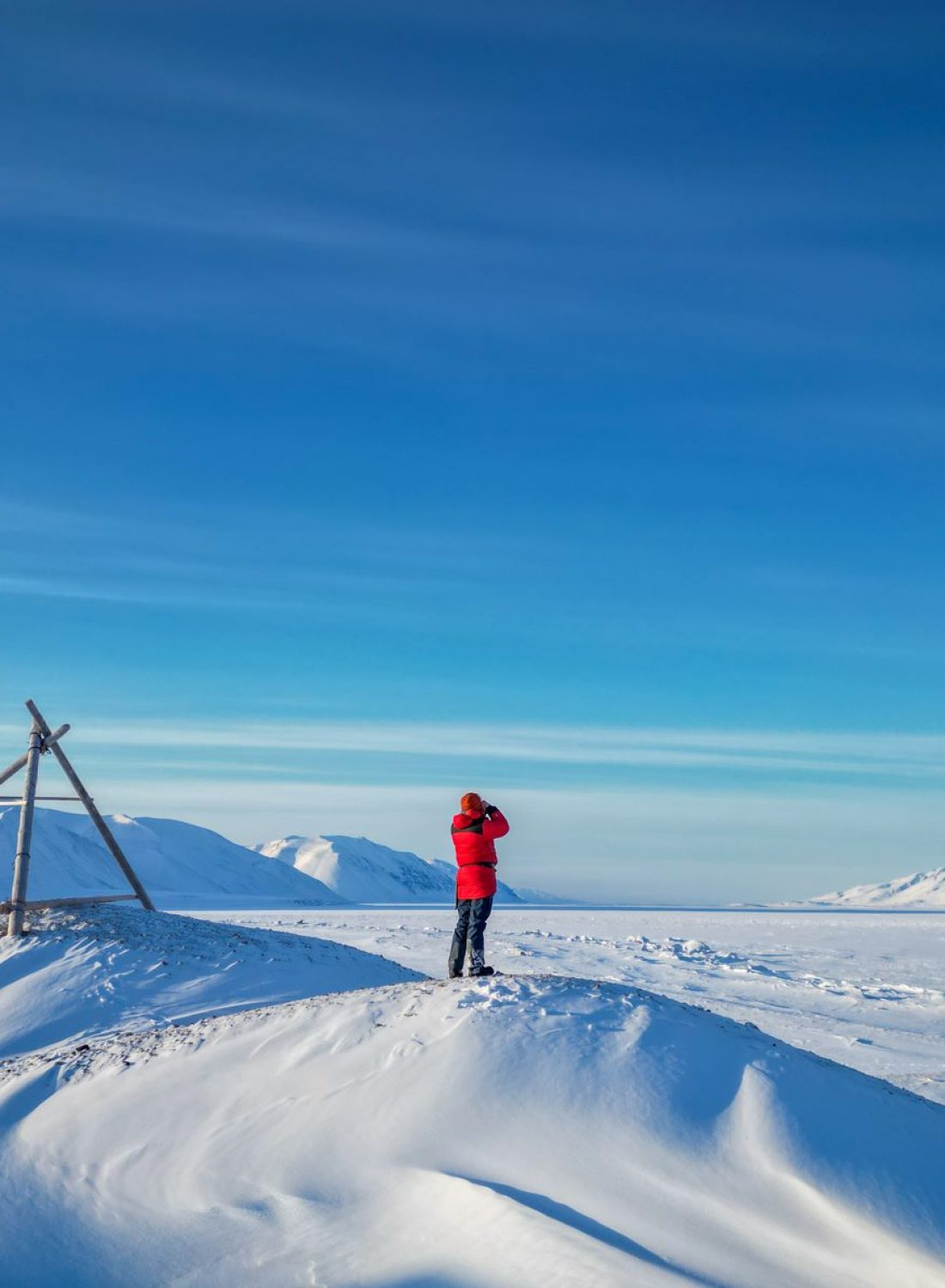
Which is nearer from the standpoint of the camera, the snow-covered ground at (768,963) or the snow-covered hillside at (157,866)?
the snow-covered ground at (768,963)

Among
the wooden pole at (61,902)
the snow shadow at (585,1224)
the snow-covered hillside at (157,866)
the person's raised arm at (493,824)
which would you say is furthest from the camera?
the snow-covered hillside at (157,866)

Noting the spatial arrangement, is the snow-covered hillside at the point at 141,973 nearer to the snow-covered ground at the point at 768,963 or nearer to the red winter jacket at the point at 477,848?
the red winter jacket at the point at 477,848

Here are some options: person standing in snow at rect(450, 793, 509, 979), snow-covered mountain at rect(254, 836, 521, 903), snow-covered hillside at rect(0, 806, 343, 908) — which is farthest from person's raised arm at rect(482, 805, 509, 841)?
snow-covered mountain at rect(254, 836, 521, 903)

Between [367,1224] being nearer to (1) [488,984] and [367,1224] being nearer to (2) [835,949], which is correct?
(1) [488,984]

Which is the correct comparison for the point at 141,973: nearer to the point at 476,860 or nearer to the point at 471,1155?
the point at 476,860

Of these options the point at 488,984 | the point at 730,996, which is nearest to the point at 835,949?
the point at 730,996

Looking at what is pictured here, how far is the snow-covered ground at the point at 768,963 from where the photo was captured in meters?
13.4

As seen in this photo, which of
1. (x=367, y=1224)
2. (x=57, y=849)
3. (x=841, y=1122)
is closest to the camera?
(x=367, y=1224)

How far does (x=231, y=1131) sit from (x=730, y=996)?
1202cm

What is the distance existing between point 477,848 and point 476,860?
0.42 ft

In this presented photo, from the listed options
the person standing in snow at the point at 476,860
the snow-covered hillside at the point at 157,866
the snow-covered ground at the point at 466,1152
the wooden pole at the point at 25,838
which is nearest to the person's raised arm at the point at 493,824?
the person standing in snow at the point at 476,860

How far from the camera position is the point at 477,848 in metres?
9.20

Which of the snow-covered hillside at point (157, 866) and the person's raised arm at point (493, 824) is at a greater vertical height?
the person's raised arm at point (493, 824)

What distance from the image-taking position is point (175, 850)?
240ft
